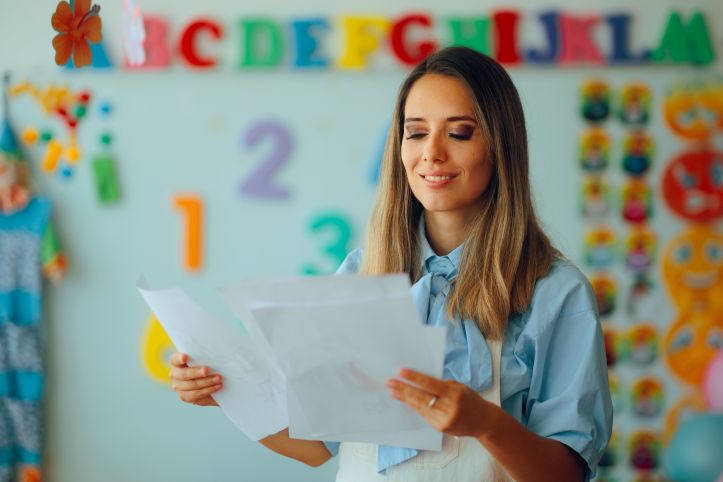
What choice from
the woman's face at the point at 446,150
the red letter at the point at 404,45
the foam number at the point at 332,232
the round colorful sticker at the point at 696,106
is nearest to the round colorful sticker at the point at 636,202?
the round colorful sticker at the point at 696,106

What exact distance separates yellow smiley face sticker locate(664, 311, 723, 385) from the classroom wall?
34cm

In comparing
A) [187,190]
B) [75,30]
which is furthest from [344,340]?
[187,190]

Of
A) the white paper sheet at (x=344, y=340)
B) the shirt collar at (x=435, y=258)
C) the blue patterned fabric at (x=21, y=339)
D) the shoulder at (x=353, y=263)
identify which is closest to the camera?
the white paper sheet at (x=344, y=340)

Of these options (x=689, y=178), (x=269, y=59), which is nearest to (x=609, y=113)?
(x=689, y=178)

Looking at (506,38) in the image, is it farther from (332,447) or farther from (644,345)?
(332,447)

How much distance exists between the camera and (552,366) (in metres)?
1.23

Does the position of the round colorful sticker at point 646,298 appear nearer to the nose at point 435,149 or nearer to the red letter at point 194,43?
the red letter at point 194,43

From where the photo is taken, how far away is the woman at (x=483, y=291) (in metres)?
1.20

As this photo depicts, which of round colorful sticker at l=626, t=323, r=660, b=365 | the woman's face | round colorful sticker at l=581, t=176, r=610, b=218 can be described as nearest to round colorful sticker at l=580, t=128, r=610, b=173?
round colorful sticker at l=581, t=176, r=610, b=218

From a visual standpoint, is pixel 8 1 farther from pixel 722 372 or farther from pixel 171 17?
pixel 722 372

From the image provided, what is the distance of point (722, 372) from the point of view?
2422 mm

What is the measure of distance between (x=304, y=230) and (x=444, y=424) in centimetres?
207

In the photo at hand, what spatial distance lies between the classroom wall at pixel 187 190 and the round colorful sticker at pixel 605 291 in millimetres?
148

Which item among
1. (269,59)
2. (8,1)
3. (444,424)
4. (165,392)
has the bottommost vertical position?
(165,392)
